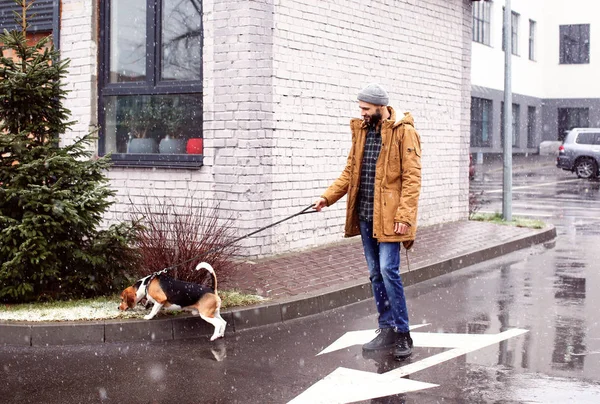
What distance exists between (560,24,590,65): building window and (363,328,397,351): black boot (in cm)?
4475

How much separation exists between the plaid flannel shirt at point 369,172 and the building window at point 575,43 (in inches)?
1759

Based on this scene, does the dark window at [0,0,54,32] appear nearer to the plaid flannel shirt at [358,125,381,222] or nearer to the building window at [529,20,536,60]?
the plaid flannel shirt at [358,125,381,222]

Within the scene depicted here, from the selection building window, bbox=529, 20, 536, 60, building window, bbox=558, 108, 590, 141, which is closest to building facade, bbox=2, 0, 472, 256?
building window, bbox=529, 20, 536, 60

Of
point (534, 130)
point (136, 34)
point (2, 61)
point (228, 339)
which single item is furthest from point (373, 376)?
point (534, 130)

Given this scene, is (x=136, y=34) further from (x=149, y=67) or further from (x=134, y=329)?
(x=134, y=329)

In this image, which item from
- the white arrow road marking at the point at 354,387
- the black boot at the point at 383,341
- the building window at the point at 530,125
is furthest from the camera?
the building window at the point at 530,125

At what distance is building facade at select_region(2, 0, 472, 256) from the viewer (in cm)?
1118

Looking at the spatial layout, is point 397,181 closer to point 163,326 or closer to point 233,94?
point 163,326

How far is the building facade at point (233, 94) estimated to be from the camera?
11.2m

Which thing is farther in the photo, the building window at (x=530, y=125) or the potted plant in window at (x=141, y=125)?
the building window at (x=530, y=125)

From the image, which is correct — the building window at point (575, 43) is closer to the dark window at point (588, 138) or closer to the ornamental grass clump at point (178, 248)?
the dark window at point (588, 138)

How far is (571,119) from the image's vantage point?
50094 millimetres

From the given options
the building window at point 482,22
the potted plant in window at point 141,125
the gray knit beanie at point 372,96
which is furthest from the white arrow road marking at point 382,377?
the building window at point 482,22

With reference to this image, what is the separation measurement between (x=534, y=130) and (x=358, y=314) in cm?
4212
